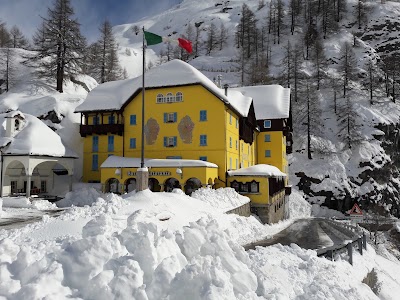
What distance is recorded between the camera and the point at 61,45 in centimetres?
4459

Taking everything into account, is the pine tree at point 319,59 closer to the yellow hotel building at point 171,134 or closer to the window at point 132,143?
the yellow hotel building at point 171,134

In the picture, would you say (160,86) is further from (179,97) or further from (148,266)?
(148,266)

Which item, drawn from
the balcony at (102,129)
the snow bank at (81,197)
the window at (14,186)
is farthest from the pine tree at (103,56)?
the snow bank at (81,197)

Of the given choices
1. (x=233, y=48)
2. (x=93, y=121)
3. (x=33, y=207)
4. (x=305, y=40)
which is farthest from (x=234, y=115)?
(x=233, y=48)

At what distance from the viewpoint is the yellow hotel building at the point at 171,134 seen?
94.4ft

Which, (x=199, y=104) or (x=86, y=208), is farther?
(x=199, y=104)

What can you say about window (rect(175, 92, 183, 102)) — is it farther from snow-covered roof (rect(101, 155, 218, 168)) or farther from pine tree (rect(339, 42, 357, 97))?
pine tree (rect(339, 42, 357, 97))

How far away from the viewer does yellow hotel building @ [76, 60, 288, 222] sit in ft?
94.4

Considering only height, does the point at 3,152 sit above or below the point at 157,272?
above

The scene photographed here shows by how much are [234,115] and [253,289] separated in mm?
26550

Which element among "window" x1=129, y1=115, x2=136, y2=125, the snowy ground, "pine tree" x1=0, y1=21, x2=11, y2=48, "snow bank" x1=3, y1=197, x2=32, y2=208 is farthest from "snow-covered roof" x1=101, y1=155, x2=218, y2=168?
"pine tree" x1=0, y1=21, x2=11, y2=48

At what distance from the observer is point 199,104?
101 ft

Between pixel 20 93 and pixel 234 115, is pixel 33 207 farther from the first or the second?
pixel 20 93

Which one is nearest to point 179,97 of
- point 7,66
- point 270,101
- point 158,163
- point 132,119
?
point 132,119
